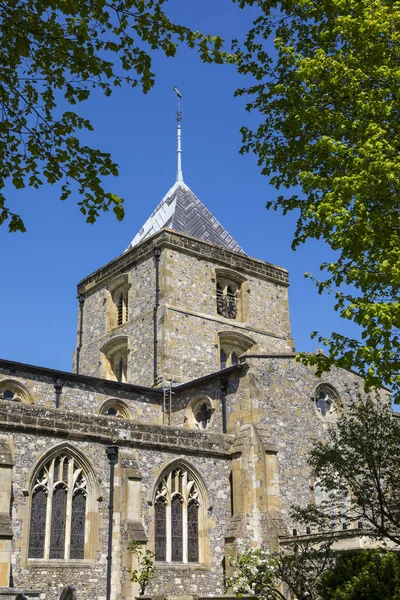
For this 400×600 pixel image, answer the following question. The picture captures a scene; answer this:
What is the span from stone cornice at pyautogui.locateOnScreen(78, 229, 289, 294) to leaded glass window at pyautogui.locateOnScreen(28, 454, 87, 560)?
13.9 meters

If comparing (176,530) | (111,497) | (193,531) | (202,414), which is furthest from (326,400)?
(111,497)

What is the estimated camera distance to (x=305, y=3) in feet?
45.9

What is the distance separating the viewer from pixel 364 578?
13125mm

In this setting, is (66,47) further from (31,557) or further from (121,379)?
(121,379)

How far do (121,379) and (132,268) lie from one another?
201 inches

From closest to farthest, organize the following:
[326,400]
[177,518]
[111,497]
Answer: [111,497] → [177,518] → [326,400]

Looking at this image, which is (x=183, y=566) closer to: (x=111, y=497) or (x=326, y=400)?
(x=111, y=497)

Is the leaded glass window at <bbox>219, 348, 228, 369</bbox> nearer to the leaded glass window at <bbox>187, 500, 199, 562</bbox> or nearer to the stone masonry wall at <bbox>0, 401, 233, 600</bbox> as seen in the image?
the stone masonry wall at <bbox>0, 401, 233, 600</bbox>

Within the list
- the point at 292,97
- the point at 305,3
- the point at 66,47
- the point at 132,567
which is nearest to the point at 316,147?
the point at 292,97

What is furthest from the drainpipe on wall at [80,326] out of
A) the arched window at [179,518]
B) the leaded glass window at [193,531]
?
the leaded glass window at [193,531]

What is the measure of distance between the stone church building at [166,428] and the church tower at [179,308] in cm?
7

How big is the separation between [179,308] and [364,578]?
18.4m

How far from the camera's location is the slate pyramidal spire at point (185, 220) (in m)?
35.4

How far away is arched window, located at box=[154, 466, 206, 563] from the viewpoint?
66.9ft
